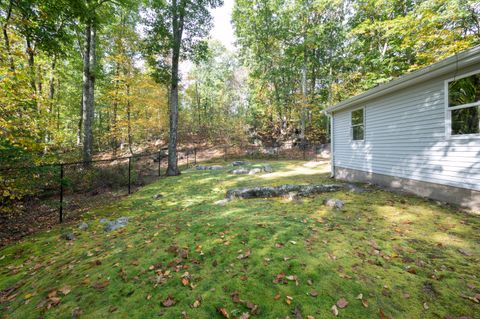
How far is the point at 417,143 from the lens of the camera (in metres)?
5.21

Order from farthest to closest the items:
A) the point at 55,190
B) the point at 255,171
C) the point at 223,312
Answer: the point at 255,171 → the point at 55,190 → the point at 223,312

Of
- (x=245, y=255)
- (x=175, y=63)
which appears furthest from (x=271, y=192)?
(x=175, y=63)

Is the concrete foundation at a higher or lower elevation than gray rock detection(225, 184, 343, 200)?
higher

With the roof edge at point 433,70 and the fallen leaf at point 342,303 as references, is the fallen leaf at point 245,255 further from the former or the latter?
the roof edge at point 433,70

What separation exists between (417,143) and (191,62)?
37.5ft

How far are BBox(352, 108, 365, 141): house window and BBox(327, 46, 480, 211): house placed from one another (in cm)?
6

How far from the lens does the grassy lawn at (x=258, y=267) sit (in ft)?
6.08

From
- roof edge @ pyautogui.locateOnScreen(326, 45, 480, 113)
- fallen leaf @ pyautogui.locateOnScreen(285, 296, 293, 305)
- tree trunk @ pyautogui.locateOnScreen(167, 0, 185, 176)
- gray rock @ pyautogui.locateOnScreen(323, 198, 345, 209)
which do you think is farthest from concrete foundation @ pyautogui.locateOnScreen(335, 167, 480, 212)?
tree trunk @ pyautogui.locateOnScreen(167, 0, 185, 176)

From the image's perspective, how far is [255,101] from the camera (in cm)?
2167

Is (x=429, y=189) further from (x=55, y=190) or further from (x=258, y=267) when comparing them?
(x=55, y=190)

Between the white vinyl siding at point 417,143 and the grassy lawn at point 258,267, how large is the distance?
2.98ft

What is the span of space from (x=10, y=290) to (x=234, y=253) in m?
2.70

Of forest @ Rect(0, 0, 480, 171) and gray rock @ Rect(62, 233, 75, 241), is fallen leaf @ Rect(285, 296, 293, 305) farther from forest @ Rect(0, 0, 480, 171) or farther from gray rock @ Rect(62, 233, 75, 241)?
forest @ Rect(0, 0, 480, 171)

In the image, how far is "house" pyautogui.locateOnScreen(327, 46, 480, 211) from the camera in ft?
13.4
